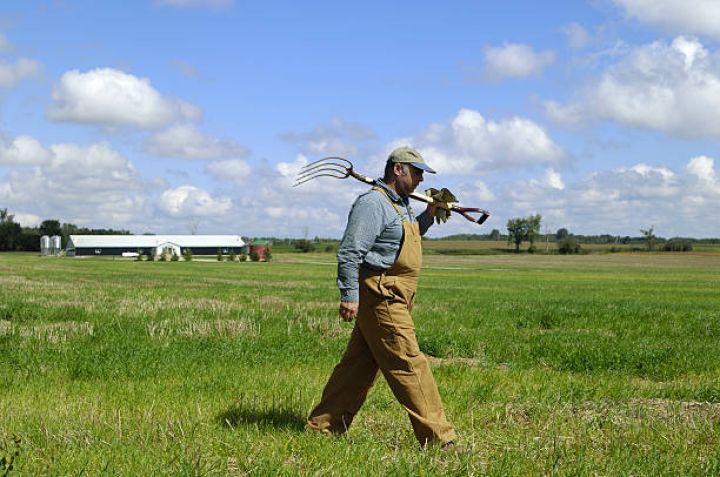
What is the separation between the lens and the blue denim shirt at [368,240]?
5.99 meters

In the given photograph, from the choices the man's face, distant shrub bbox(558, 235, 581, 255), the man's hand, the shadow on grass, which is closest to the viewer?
the man's hand

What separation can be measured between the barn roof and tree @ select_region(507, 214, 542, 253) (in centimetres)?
5917

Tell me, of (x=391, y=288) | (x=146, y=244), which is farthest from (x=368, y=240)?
(x=146, y=244)

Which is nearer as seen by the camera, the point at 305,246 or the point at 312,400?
the point at 312,400

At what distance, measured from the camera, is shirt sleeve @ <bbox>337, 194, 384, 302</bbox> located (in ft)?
19.6

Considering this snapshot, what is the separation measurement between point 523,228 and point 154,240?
7959cm

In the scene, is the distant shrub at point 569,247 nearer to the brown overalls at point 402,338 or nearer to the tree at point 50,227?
the tree at point 50,227

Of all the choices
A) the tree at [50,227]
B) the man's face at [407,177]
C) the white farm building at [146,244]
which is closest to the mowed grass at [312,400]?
the man's face at [407,177]

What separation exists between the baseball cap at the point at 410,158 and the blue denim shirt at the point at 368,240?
0.33 metres

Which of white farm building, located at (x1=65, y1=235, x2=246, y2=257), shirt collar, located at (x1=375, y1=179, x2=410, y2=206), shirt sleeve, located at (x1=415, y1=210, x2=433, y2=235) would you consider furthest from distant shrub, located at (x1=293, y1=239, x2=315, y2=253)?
shirt collar, located at (x1=375, y1=179, x2=410, y2=206)

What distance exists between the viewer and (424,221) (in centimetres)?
704

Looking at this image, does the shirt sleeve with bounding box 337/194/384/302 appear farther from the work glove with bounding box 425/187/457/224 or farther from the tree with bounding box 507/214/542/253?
the tree with bounding box 507/214/542/253

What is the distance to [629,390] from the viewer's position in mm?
8836

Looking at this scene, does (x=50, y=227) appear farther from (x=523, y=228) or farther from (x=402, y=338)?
(x=402, y=338)
